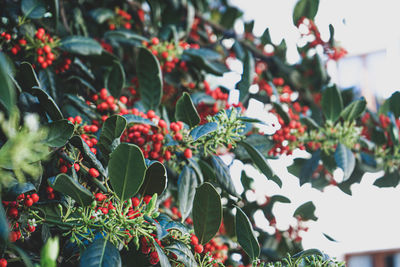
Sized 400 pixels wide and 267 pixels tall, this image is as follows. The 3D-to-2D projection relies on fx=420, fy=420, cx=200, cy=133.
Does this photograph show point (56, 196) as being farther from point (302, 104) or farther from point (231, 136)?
point (302, 104)

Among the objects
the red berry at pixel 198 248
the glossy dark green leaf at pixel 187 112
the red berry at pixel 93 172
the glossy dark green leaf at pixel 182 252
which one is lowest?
the red berry at pixel 198 248

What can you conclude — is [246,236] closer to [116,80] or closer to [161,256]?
[161,256]

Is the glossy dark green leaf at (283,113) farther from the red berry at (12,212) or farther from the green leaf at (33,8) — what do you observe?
the red berry at (12,212)

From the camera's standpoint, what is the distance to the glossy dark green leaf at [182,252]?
1291 mm

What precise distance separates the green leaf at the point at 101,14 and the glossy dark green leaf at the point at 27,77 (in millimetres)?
964

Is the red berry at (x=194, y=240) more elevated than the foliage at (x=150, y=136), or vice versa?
the foliage at (x=150, y=136)

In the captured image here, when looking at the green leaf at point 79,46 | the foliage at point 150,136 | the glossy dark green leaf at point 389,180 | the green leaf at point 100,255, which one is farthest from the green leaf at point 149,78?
the glossy dark green leaf at point 389,180

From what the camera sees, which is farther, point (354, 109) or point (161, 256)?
point (354, 109)

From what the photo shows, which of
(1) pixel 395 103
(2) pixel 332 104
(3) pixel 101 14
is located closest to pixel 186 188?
(2) pixel 332 104

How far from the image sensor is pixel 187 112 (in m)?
1.64

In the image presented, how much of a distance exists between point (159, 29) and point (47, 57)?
0.79m

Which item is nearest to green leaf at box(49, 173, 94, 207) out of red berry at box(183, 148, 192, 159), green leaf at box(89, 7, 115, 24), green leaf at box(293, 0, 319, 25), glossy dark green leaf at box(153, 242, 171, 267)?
glossy dark green leaf at box(153, 242, 171, 267)

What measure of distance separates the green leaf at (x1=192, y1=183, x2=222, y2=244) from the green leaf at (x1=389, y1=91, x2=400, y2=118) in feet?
5.41

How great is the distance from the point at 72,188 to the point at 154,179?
28cm
